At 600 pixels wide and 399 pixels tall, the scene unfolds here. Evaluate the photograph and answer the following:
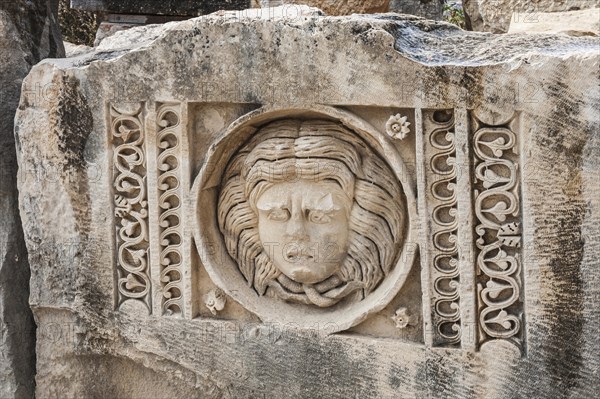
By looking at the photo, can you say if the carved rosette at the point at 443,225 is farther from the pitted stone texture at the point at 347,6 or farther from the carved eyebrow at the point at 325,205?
the pitted stone texture at the point at 347,6

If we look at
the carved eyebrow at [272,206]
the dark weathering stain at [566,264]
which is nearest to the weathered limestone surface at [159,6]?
the carved eyebrow at [272,206]

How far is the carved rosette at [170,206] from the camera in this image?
301cm

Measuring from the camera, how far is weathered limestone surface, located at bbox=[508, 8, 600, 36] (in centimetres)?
363

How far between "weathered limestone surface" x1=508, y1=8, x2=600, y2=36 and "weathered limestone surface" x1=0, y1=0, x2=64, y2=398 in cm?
197

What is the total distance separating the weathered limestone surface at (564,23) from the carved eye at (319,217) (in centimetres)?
133

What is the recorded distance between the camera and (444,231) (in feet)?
8.99

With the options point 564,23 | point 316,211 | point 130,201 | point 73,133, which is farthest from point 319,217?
point 564,23

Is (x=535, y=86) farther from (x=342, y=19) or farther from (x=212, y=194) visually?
(x=212, y=194)

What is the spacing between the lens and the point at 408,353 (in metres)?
2.83

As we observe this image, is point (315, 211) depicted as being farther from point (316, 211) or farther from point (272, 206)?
point (272, 206)

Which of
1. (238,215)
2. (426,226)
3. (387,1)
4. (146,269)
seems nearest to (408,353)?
(426,226)

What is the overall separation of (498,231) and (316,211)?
1.85 feet

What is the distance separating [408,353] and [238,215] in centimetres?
71

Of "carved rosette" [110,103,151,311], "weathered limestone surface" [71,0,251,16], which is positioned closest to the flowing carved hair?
"carved rosette" [110,103,151,311]
